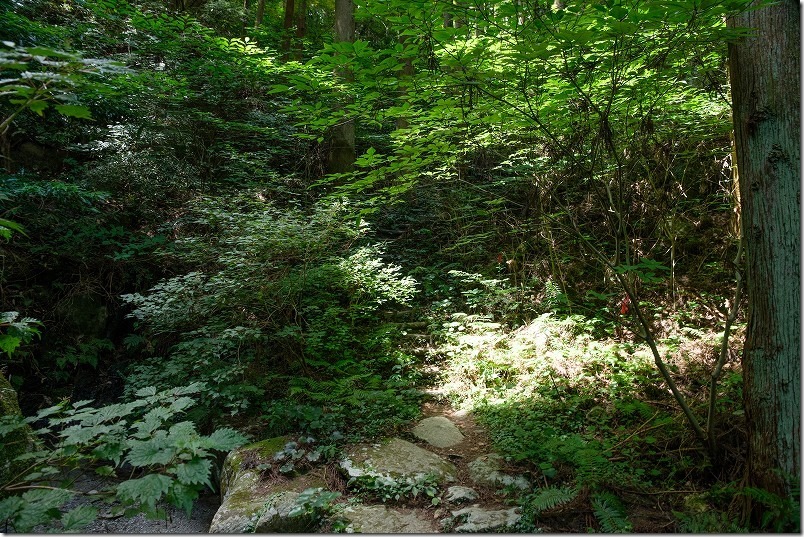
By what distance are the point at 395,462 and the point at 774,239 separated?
327 centimetres

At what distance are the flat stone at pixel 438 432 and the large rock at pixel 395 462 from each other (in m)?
0.30

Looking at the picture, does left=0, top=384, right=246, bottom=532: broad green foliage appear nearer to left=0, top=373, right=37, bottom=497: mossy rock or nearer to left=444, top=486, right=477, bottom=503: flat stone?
left=0, top=373, right=37, bottom=497: mossy rock

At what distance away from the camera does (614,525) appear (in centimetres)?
283

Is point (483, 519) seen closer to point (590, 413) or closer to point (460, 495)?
point (460, 495)

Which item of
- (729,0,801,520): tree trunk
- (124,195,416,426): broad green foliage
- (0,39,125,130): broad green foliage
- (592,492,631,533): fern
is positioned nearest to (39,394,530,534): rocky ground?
(592,492,631,533): fern

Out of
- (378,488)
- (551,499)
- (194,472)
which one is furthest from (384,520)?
(194,472)

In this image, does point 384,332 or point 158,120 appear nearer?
point 384,332

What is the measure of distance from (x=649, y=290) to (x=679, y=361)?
1.46 meters

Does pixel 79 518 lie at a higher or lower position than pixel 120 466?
lower

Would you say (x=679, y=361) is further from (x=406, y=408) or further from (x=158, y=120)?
(x=158, y=120)

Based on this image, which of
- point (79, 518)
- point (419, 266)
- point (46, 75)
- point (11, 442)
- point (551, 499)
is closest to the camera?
point (46, 75)

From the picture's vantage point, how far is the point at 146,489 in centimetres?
173

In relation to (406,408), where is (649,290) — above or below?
above

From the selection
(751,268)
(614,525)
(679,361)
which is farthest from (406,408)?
(751,268)
